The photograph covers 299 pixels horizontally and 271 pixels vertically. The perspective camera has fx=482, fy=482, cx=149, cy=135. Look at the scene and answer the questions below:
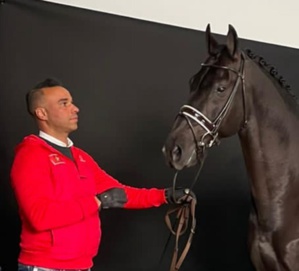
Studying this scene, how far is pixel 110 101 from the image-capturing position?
7.22 ft

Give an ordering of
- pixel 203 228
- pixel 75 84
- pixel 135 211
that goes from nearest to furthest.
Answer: pixel 75 84, pixel 135 211, pixel 203 228

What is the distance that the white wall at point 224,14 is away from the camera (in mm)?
2305

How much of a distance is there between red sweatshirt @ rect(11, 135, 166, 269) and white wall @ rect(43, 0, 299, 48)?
922 mm

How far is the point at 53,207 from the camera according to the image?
138 cm

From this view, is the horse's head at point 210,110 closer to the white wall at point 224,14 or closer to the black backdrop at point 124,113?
the black backdrop at point 124,113

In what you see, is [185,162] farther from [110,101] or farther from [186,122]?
[110,101]

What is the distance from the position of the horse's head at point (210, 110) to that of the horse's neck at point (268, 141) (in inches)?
2.2

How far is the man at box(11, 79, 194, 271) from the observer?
54.8 inches

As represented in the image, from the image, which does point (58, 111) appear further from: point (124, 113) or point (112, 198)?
point (124, 113)

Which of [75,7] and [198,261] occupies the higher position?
[75,7]

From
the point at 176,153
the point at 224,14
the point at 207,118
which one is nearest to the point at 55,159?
the point at 176,153

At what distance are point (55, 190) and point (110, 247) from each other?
0.84m

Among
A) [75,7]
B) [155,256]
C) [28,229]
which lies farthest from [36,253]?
[75,7]

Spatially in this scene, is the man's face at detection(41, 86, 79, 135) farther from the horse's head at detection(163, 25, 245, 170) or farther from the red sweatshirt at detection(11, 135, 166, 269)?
the horse's head at detection(163, 25, 245, 170)
